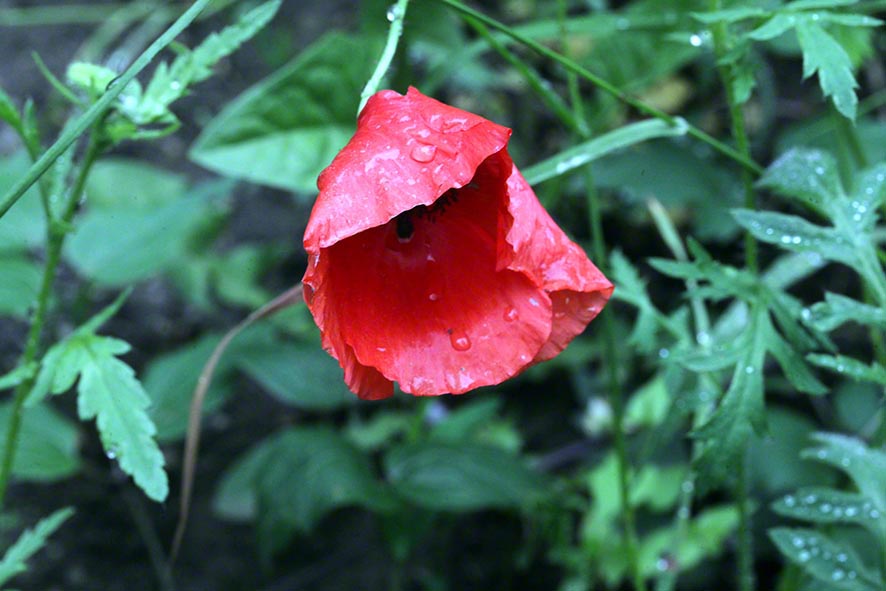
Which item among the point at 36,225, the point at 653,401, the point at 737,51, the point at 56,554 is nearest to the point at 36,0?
the point at 36,225

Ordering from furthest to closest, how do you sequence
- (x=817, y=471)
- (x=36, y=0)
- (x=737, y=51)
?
(x=36, y=0)
(x=817, y=471)
(x=737, y=51)

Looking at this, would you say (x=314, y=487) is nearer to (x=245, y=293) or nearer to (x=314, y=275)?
(x=245, y=293)

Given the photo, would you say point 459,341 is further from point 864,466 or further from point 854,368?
point 864,466

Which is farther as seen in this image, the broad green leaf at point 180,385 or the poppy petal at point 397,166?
the broad green leaf at point 180,385

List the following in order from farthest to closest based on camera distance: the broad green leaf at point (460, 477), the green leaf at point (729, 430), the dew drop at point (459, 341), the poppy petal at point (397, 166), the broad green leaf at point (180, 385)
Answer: the broad green leaf at point (180, 385), the broad green leaf at point (460, 477), the green leaf at point (729, 430), the dew drop at point (459, 341), the poppy petal at point (397, 166)

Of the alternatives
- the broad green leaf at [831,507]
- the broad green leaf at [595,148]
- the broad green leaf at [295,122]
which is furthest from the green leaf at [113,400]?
the broad green leaf at [831,507]

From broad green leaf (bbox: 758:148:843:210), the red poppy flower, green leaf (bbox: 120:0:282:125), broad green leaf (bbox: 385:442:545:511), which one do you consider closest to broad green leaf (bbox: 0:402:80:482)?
broad green leaf (bbox: 385:442:545:511)

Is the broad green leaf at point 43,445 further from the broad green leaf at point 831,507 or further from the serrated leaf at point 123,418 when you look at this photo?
the broad green leaf at point 831,507

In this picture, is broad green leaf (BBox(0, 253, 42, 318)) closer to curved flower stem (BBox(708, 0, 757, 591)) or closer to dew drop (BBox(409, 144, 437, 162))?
dew drop (BBox(409, 144, 437, 162))

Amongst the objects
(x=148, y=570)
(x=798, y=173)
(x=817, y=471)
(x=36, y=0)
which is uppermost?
(x=798, y=173)
